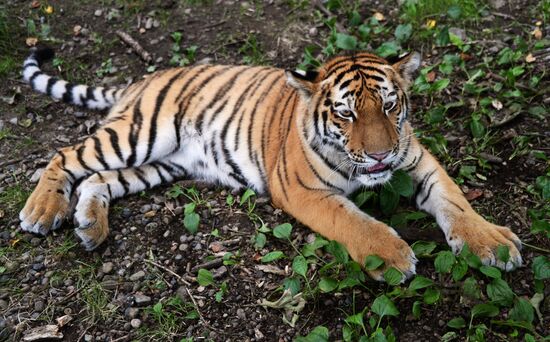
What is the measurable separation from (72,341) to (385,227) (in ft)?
5.21

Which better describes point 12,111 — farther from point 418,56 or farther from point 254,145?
point 418,56

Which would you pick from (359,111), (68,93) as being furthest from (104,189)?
(359,111)

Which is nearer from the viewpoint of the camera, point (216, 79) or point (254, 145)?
point (254, 145)

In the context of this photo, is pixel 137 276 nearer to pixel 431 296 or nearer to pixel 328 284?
pixel 328 284

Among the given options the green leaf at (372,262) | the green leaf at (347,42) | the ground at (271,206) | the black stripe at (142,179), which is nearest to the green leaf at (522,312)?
the ground at (271,206)

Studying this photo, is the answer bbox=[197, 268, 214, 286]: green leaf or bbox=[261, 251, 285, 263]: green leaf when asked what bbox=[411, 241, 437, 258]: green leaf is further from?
bbox=[197, 268, 214, 286]: green leaf

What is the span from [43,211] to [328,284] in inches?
68.2

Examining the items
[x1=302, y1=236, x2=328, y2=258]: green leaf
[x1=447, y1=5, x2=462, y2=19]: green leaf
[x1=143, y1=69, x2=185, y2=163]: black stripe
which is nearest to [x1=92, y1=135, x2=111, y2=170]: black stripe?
[x1=143, y1=69, x2=185, y2=163]: black stripe

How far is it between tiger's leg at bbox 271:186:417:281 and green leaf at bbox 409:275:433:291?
0.23 feet

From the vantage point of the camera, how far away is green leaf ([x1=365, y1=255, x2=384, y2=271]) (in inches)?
113

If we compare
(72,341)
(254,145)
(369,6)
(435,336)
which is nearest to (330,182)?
(254,145)

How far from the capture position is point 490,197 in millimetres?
3510

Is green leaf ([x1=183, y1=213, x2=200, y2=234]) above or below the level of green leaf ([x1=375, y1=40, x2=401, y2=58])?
below

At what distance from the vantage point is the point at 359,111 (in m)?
3.09
